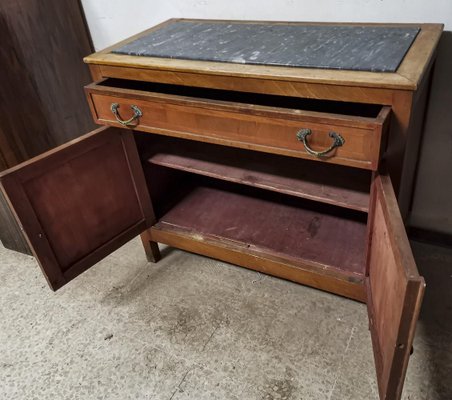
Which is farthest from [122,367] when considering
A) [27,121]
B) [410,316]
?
[27,121]

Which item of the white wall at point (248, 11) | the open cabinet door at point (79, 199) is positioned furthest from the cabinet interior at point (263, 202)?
the white wall at point (248, 11)

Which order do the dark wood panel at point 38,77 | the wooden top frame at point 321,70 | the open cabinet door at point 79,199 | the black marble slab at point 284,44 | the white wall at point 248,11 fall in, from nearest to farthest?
the wooden top frame at point 321,70
the black marble slab at point 284,44
the open cabinet door at point 79,199
the white wall at point 248,11
the dark wood panel at point 38,77

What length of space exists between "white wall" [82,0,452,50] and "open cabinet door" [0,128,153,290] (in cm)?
60

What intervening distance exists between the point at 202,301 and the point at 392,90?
3.12 feet

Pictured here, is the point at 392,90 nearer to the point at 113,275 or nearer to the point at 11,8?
the point at 113,275

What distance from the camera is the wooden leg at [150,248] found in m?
1.62

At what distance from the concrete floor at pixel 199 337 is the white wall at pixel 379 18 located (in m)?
0.22

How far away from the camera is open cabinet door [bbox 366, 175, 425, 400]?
71 cm

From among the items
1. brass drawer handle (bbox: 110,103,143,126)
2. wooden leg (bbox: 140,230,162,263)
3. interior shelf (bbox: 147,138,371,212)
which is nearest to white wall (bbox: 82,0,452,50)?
interior shelf (bbox: 147,138,371,212)

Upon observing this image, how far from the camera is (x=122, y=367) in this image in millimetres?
1313

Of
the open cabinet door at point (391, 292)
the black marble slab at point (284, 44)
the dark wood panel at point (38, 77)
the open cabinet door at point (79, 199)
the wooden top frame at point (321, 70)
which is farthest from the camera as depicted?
the dark wood panel at point (38, 77)

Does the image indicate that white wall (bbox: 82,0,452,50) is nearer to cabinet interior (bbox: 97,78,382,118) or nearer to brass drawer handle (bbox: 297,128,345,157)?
cabinet interior (bbox: 97,78,382,118)

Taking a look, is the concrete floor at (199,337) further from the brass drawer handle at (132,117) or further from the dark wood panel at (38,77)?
the brass drawer handle at (132,117)

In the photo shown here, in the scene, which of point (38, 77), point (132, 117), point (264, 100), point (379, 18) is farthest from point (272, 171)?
point (38, 77)
